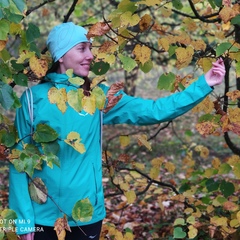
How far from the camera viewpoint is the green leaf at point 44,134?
6.50 ft

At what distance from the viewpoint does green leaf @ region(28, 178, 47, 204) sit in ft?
6.72

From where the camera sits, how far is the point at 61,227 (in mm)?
1949

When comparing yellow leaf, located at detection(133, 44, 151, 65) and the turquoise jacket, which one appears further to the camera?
yellow leaf, located at detection(133, 44, 151, 65)

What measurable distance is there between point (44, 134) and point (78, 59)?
42cm

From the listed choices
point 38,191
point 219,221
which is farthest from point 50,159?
point 219,221

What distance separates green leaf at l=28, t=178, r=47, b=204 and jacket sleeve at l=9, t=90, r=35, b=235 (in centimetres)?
6

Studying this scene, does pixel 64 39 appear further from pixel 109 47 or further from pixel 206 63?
pixel 206 63

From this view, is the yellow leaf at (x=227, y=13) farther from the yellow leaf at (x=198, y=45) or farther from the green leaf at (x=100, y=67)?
the green leaf at (x=100, y=67)

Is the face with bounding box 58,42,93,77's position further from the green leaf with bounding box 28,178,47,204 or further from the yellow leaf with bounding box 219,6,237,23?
the yellow leaf with bounding box 219,6,237,23

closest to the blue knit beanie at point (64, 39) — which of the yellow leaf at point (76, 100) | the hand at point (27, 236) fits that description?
the yellow leaf at point (76, 100)

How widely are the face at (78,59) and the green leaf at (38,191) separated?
51cm

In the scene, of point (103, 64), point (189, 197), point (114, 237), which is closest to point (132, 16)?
point (103, 64)

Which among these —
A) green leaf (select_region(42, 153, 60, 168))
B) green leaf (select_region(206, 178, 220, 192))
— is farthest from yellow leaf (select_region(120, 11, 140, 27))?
green leaf (select_region(206, 178, 220, 192))

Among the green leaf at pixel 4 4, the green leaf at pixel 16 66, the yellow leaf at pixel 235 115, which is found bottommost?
the yellow leaf at pixel 235 115
